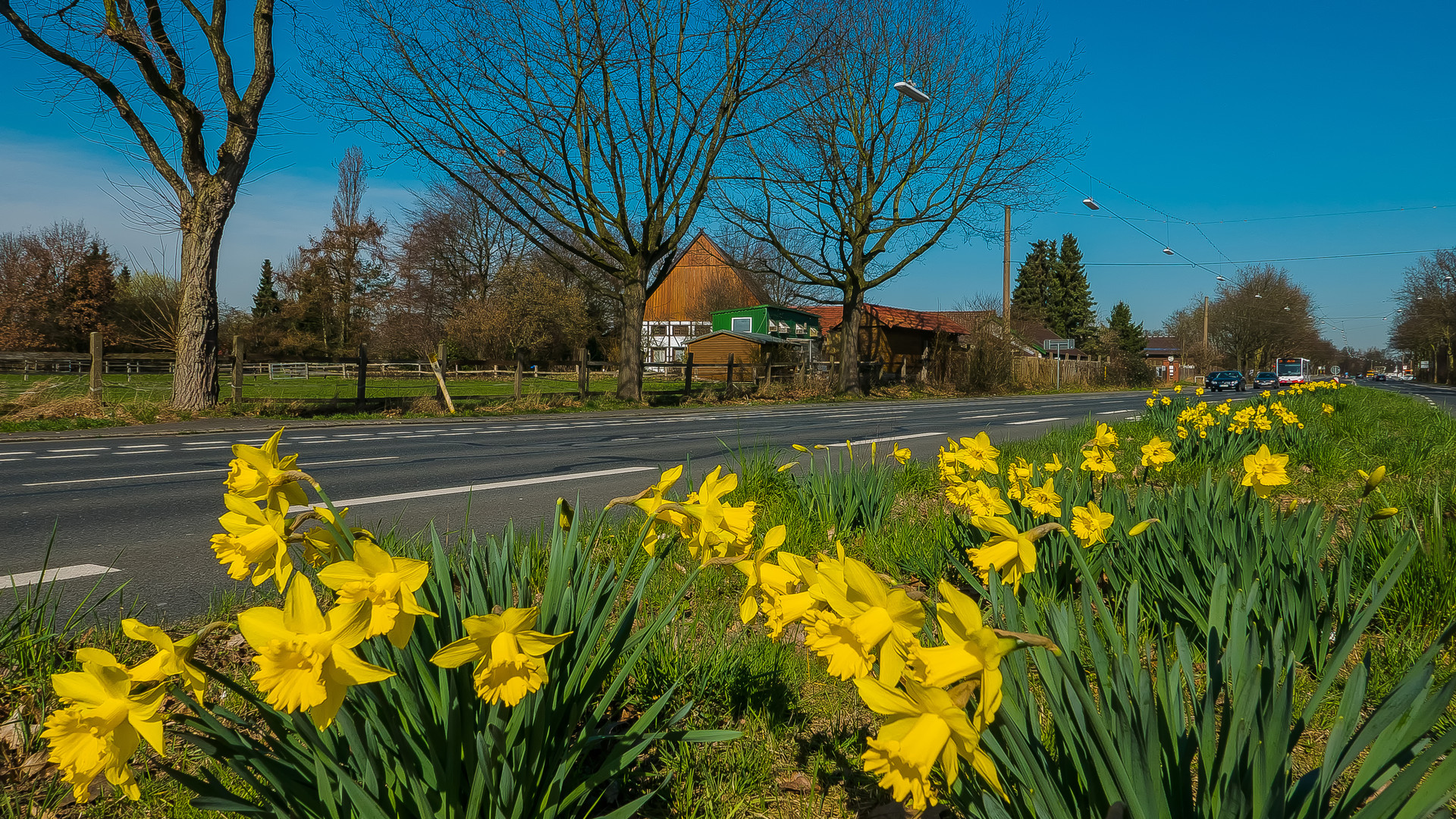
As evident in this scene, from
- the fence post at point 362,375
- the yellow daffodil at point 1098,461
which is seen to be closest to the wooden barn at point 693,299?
the fence post at point 362,375

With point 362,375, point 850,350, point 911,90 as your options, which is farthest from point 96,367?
point 850,350

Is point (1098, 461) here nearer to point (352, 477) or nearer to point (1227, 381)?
point (352, 477)

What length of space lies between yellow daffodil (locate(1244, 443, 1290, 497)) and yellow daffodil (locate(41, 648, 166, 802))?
9.43 ft

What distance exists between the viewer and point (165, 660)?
960mm

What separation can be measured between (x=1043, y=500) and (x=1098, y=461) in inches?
27.1

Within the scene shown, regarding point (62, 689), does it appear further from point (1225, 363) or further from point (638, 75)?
point (1225, 363)

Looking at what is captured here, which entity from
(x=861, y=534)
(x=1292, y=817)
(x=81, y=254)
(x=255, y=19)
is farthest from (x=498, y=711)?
(x=81, y=254)

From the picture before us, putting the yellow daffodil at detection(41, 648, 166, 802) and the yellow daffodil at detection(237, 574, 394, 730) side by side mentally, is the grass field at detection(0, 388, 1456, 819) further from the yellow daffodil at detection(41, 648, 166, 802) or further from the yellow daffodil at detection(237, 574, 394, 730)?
the yellow daffodil at detection(41, 648, 166, 802)

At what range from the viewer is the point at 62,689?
0.88m

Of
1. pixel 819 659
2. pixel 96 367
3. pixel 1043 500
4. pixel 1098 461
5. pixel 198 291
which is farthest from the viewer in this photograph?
A: pixel 96 367

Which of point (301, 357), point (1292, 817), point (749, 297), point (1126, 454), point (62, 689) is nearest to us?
point (62, 689)

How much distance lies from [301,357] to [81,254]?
11.4m

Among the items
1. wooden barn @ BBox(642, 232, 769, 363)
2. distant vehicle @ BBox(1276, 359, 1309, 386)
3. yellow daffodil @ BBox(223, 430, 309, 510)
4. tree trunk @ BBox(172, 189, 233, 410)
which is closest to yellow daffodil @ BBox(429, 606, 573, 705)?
yellow daffodil @ BBox(223, 430, 309, 510)

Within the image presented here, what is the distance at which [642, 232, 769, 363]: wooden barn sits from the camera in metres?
53.6
